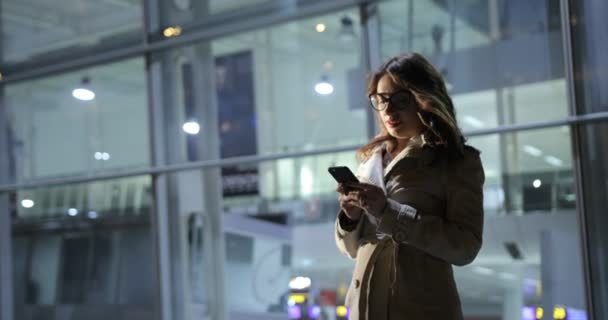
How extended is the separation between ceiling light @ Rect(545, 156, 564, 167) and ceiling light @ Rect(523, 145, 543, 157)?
183 millimetres

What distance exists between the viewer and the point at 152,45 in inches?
246

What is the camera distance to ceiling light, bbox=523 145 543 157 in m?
5.18

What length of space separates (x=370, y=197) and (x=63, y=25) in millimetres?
5952

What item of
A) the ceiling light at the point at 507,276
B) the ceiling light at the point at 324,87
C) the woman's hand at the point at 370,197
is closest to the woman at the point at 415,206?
the woman's hand at the point at 370,197

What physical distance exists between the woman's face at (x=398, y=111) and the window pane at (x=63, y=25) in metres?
4.68

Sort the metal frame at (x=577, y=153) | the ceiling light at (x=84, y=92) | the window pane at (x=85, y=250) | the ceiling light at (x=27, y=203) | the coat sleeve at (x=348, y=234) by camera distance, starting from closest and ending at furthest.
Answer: the coat sleeve at (x=348, y=234)
the metal frame at (x=577, y=153)
the window pane at (x=85, y=250)
the ceiling light at (x=84, y=92)
the ceiling light at (x=27, y=203)

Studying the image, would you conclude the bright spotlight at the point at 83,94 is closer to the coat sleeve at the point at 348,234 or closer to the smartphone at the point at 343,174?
the coat sleeve at the point at 348,234

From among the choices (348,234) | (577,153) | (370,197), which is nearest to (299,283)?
(577,153)

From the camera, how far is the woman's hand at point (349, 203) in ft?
6.32

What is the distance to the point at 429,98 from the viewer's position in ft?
6.47

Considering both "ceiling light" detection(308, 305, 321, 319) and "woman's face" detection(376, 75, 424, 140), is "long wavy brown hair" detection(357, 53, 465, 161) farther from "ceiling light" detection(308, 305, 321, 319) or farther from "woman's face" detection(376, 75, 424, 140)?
"ceiling light" detection(308, 305, 321, 319)

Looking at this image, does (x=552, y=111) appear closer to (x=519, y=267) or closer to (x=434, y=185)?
(x=519, y=267)

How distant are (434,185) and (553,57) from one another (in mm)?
2830

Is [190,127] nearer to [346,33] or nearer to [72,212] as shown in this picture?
[346,33]
